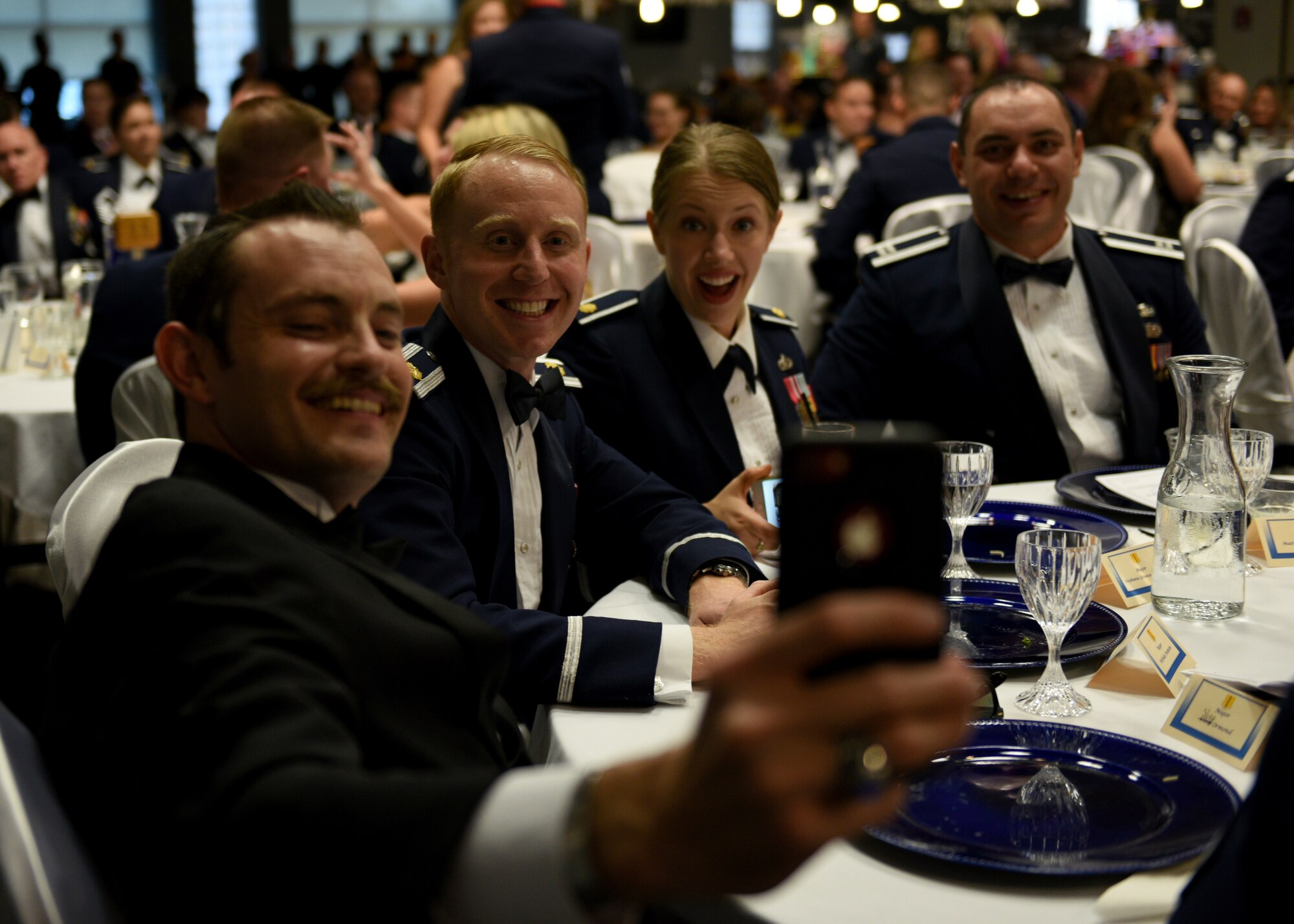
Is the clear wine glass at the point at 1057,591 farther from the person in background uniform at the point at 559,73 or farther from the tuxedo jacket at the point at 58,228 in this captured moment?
the tuxedo jacket at the point at 58,228

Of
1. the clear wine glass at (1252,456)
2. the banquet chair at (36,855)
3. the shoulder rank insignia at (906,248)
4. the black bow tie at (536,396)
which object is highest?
the shoulder rank insignia at (906,248)

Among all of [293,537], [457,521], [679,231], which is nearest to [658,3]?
[679,231]

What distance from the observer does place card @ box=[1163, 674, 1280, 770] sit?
120 centimetres

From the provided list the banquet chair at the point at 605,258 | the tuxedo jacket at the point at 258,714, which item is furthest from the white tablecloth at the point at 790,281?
the tuxedo jacket at the point at 258,714

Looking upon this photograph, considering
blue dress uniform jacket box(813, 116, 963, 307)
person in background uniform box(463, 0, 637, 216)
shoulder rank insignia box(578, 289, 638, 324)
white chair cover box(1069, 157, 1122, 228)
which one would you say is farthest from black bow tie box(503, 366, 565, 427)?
white chair cover box(1069, 157, 1122, 228)

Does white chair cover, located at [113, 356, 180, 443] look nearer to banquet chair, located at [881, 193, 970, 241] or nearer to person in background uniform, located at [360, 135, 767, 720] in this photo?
person in background uniform, located at [360, 135, 767, 720]

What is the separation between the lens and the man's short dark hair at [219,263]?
1104 millimetres

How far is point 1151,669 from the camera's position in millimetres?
1404

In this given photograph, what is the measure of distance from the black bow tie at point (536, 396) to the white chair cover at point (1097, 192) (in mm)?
4753

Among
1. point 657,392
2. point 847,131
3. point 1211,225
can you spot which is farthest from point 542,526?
point 847,131

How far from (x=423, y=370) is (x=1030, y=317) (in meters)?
1.60

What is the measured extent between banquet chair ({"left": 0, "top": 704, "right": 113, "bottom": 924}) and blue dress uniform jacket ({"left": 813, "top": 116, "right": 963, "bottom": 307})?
173 inches

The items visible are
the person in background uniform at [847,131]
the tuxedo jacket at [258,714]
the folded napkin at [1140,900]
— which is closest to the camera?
the tuxedo jacket at [258,714]

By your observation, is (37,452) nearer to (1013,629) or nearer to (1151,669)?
(1013,629)
